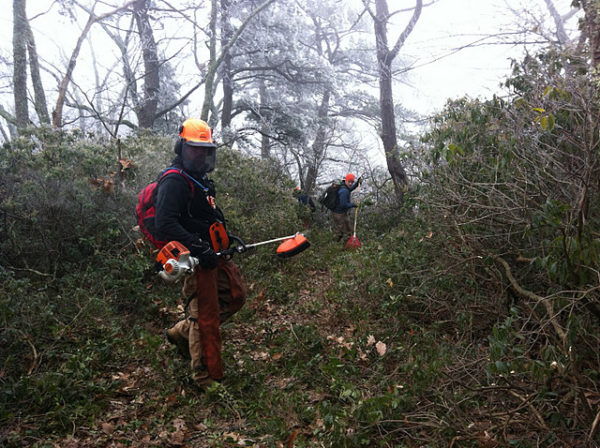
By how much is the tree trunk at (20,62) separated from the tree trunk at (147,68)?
323 centimetres

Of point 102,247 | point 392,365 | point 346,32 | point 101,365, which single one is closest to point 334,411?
point 392,365

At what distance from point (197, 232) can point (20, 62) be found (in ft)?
36.9

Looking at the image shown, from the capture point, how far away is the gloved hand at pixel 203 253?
3.76m

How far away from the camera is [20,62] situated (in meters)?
11.4

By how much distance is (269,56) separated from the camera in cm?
1578

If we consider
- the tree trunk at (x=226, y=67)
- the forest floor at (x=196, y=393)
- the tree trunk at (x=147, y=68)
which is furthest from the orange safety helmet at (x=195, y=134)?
the tree trunk at (x=226, y=67)

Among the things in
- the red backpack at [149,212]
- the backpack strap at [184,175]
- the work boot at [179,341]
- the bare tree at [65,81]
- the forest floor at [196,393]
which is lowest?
the forest floor at [196,393]

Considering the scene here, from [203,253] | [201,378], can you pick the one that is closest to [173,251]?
[203,253]

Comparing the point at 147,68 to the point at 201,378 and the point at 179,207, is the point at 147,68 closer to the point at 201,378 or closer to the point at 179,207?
the point at 179,207

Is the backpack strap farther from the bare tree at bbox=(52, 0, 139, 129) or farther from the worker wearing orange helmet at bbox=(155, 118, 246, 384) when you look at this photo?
the bare tree at bbox=(52, 0, 139, 129)

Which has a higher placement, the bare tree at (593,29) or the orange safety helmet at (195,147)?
the bare tree at (593,29)

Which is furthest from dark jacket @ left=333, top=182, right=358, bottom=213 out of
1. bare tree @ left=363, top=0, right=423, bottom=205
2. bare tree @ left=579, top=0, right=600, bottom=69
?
bare tree @ left=579, top=0, right=600, bottom=69

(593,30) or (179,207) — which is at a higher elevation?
(593,30)

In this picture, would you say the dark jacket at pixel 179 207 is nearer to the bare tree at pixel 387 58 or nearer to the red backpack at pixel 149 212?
the red backpack at pixel 149 212
